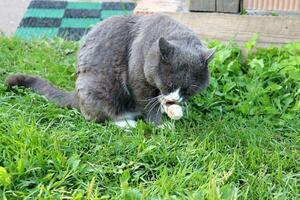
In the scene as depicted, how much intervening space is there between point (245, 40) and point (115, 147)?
63.9 inches

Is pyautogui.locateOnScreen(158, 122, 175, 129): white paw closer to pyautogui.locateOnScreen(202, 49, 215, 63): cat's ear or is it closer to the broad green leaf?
pyautogui.locateOnScreen(202, 49, 215, 63): cat's ear

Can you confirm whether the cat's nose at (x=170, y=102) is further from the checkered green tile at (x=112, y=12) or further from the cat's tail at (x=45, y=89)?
the checkered green tile at (x=112, y=12)

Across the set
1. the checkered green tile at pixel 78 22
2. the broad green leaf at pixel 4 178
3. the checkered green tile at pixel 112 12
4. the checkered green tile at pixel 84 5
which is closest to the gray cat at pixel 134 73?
the broad green leaf at pixel 4 178

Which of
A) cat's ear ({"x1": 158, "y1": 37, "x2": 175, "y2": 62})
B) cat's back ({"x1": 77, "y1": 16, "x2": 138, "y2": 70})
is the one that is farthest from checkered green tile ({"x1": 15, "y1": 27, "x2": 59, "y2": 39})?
cat's ear ({"x1": 158, "y1": 37, "x2": 175, "y2": 62})

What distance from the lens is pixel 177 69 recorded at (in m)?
2.87

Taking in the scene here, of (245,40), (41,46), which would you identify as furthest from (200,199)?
(41,46)

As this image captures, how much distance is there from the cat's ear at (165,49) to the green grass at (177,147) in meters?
0.48

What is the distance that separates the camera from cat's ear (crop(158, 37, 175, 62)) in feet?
9.25

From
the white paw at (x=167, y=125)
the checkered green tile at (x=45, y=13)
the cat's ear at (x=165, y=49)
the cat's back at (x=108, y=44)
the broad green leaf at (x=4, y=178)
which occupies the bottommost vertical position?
the checkered green tile at (x=45, y=13)

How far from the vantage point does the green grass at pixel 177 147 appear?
2609mm

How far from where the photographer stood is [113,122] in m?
3.28

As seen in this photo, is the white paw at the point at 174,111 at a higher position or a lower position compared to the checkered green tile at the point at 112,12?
higher

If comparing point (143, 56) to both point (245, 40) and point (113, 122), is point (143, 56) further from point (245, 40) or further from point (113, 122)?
point (245, 40)

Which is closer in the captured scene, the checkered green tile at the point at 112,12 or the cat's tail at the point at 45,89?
the cat's tail at the point at 45,89
